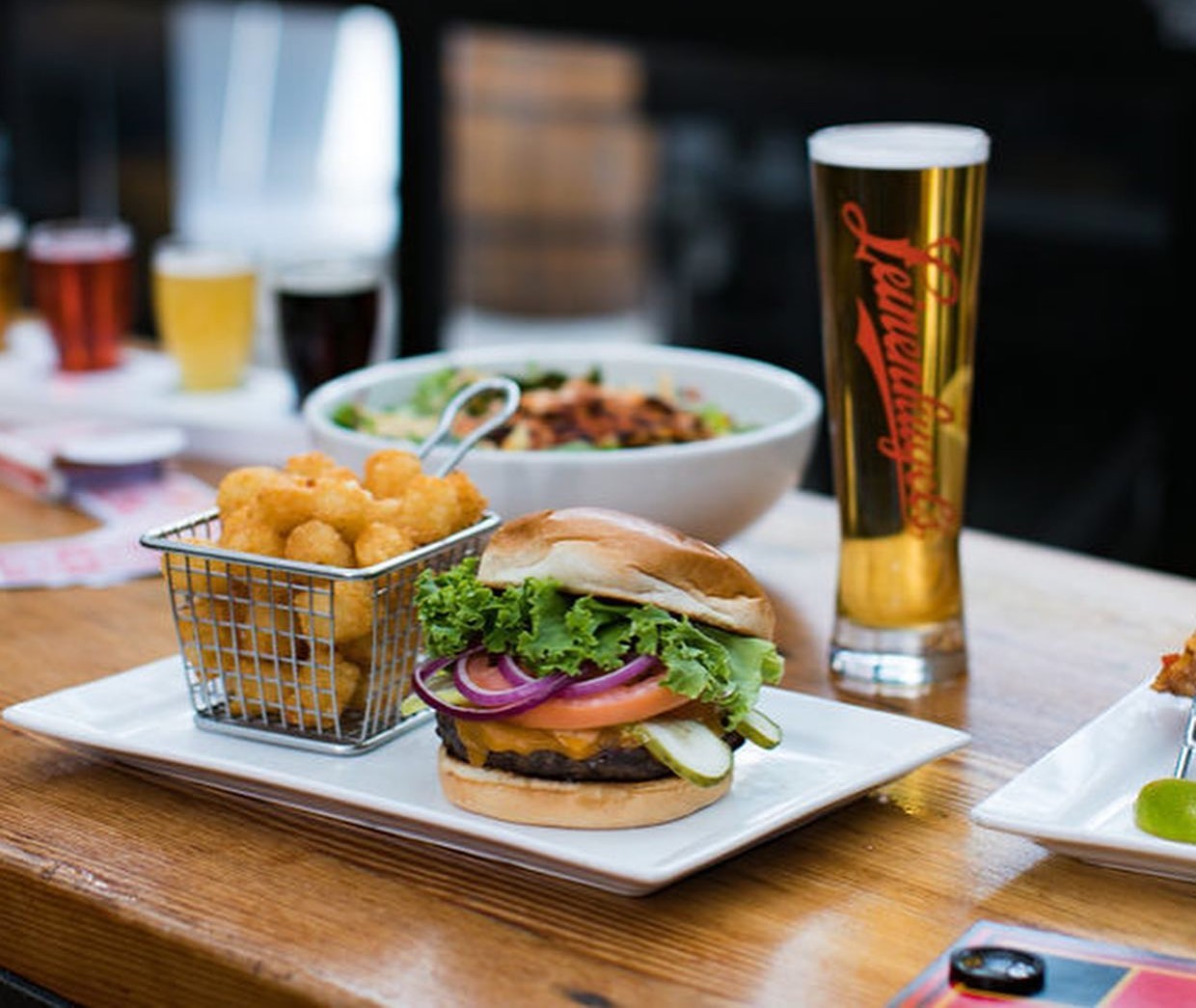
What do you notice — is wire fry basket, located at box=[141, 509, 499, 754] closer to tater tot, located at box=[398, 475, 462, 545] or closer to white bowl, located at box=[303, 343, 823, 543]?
tater tot, located at box=[398, 475, 462, 545]

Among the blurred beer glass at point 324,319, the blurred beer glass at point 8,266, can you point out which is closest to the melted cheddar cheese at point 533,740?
the blurred beer glass at point 324,319

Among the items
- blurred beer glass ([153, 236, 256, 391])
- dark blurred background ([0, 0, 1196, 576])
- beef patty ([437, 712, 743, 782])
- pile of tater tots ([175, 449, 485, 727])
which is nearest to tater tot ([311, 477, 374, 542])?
pile of tater tots ([175, 449, 485, 727])

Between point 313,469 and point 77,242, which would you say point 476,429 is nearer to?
point 313,469

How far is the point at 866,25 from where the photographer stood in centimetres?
276

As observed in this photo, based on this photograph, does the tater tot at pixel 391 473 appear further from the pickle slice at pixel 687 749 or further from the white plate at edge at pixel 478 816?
the pickle slice at pixel 687 749

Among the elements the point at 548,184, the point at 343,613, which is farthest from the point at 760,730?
the point at 548,184

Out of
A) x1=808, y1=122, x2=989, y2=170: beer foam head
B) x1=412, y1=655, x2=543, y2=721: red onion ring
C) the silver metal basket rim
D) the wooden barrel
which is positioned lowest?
the wooden barrel

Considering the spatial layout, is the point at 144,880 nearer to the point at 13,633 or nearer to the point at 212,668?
the point at 212,668

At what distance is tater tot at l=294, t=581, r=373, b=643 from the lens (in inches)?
45.6

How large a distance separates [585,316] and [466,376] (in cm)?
326

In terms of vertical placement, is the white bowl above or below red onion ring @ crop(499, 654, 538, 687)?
below

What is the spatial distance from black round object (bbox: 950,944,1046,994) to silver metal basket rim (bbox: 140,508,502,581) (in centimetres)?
42

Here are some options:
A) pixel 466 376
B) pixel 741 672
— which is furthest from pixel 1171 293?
pixel 741 672

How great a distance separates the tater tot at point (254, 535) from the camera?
119 cm
